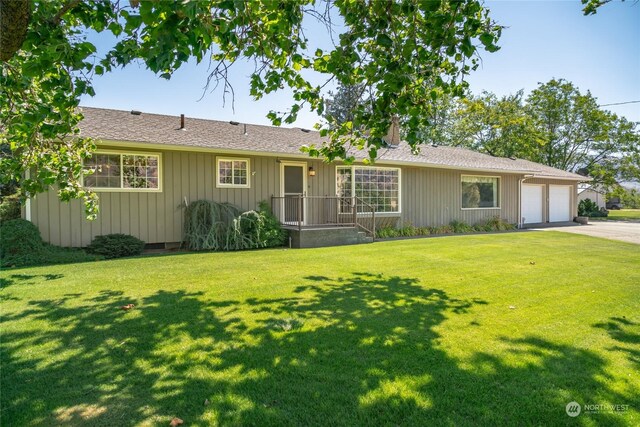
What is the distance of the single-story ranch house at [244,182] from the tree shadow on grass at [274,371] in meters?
5.60

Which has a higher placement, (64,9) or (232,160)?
(64,9)

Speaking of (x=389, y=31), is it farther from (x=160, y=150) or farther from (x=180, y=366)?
(x=160, y=150)

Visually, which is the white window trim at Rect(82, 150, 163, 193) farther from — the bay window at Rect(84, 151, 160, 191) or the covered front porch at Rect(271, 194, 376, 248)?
the covered front porch at Rect(271, 194, 376, 248)

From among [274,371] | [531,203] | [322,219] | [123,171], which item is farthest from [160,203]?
[531,203]

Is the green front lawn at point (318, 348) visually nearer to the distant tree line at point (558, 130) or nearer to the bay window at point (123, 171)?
the bay window at point (123, 171)

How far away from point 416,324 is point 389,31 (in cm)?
350

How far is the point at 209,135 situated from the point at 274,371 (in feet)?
31.2

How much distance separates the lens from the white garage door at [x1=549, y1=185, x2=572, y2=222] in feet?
64.8

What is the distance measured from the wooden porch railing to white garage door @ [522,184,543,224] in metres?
10.0

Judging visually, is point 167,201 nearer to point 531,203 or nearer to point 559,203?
point 531,203

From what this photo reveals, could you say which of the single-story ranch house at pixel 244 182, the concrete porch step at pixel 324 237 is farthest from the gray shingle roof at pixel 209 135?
the concrete porch step at pixel 324 237

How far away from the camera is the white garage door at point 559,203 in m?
19.7

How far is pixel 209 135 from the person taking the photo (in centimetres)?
1091

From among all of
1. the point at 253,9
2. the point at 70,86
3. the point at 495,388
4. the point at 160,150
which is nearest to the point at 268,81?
the point at 253,9
